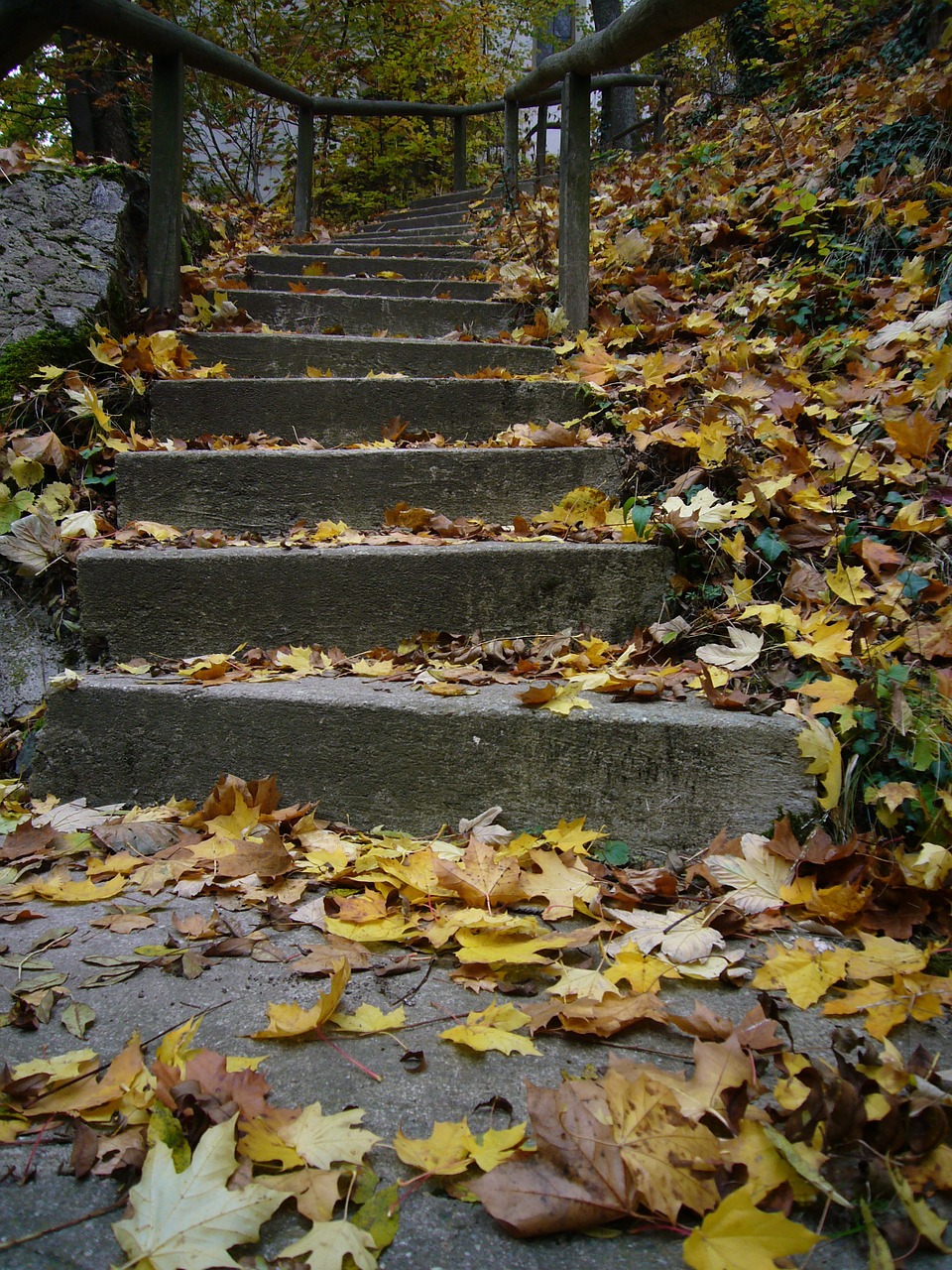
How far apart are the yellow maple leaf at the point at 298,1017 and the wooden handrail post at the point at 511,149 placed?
5.24 meters

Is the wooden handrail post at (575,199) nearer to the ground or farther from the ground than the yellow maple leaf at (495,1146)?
farther from the ground

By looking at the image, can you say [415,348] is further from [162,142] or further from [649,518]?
[649,518]

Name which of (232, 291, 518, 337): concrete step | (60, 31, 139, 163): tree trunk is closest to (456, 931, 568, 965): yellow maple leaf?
(232, 291, 518, 337): concrete step

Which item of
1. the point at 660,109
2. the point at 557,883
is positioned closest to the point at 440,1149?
the point at 557,883

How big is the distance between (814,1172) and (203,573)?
1.66m

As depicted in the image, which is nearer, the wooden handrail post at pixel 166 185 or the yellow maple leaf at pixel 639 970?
the yellow maple leaf at pixel 639 970

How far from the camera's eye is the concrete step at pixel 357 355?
302cm

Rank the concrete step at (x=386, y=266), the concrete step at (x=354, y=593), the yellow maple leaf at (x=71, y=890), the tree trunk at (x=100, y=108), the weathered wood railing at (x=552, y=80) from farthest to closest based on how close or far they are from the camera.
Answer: the tree trunk at (x=100, y=108)
the concrete step at (x=386, y=266)
the weathered wood railing at (x=552, y=80)
the concrete step at (x=354, y=593)
the yellow maple leaf at (x=71, y=890)

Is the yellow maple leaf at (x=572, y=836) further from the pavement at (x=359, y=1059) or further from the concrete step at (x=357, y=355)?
the concrete step at (x=357, y=355)

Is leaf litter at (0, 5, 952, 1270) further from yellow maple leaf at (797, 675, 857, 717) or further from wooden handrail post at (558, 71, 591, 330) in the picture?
wooden handrail post at (558, 71, 591, 330)

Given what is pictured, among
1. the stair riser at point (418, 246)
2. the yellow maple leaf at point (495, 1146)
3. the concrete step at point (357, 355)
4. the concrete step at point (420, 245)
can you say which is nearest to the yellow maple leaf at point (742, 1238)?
the yellow maple leaf at point (495, 1146)

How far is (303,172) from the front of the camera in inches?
223

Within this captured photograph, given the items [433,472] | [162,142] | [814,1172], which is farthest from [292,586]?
[162,142]

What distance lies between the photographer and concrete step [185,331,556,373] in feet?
9.91
